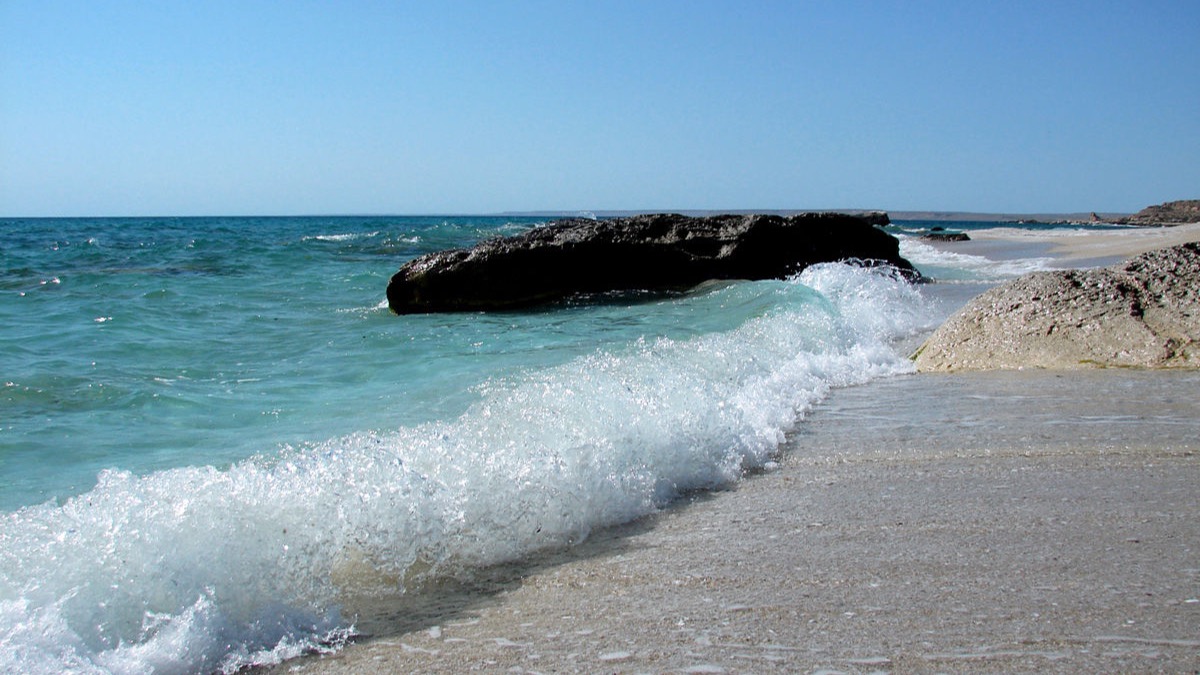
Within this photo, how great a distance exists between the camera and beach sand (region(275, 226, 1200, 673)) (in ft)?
6.61

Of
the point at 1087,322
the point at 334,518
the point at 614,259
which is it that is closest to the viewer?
the point at 334,518

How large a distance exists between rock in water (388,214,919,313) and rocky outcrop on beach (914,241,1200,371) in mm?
4731

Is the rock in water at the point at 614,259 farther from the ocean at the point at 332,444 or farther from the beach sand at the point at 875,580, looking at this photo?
the beach sand at the point at 875,580

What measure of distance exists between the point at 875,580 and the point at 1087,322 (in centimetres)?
425

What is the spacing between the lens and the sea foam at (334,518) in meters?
2.12

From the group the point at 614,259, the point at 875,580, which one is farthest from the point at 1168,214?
the point at 875,580

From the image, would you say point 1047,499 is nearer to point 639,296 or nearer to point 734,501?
point 734,501

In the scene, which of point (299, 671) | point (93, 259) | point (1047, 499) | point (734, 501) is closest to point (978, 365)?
point (1047, 499)

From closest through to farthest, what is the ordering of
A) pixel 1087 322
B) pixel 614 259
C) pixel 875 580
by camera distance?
pixel 875 580 → pixel 1087 322 → pixel 614 259

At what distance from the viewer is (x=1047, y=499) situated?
3.10 metres

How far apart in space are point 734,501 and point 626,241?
7.73m

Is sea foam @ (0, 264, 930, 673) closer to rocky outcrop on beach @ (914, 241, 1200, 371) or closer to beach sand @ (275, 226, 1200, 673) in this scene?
beach sand @ (275, 226, 1200, 673)

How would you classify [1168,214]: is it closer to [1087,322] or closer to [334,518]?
[1087,322]

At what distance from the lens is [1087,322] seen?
580 cm
